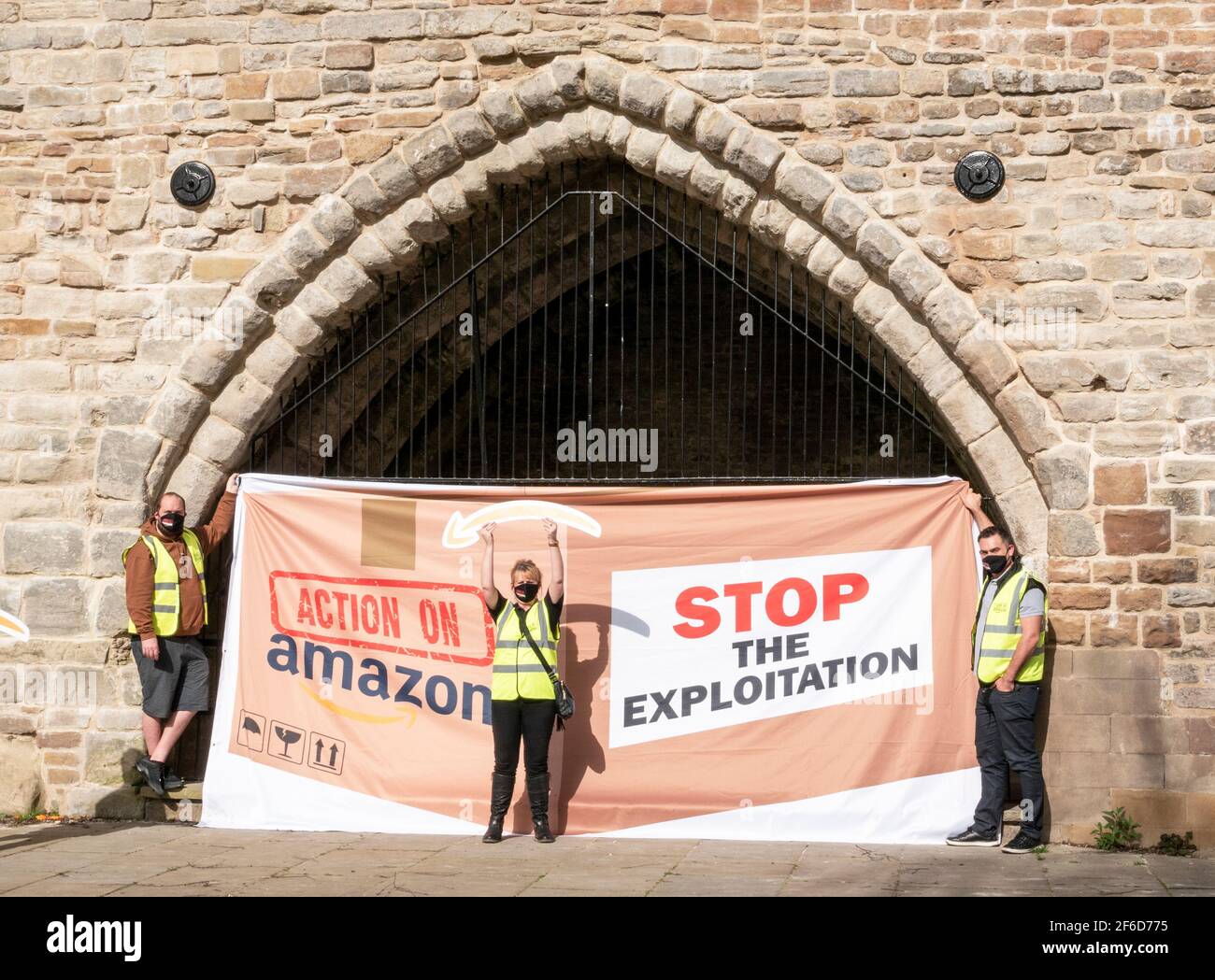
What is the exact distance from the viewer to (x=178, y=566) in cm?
761

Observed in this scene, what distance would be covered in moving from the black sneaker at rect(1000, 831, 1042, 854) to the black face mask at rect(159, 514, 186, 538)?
4.51 meters

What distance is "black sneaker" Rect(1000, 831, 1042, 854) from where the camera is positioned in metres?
6.84

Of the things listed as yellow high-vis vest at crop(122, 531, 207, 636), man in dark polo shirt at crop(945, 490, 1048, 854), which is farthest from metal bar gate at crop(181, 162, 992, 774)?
man in dark polo shirt at crop(945, 490, 1048, 854)

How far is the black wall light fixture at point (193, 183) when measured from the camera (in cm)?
789

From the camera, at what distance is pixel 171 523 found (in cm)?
754

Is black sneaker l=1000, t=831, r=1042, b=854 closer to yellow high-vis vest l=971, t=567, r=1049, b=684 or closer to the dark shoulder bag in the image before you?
yellow high-vis vest l=971, t=567, r=1049, b=684

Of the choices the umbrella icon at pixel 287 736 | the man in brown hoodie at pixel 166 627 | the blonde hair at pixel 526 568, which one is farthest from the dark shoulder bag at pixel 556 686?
the man in brown hoodie at pixel 166 627

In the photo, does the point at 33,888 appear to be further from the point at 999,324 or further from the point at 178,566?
the point at 999,324

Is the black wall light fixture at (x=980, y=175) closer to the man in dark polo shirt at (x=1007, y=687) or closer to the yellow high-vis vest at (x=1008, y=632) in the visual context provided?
the man in dark polo shirt at (x=1007, y=687)

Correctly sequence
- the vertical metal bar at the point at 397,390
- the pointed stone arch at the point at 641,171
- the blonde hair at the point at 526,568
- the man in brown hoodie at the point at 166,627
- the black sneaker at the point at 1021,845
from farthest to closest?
the vertical metal bar at the point at 397,390, the man in brown hoodie at the point at 166,627, the pointed stone arch at the point at 641,171, the blonde hair at the point at 526,568, the black sneaker at the point at 1021,845

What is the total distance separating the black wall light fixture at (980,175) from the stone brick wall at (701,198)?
7 cm

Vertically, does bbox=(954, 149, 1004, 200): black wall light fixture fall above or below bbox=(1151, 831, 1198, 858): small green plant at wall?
above

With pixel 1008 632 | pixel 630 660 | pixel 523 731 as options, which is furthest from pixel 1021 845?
pixel 523 731

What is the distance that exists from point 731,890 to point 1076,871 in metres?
1.70
